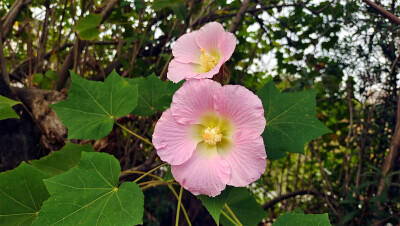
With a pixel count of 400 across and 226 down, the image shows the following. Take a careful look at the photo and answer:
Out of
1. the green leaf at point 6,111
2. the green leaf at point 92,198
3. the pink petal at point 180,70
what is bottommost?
the green leaf at point 92,198

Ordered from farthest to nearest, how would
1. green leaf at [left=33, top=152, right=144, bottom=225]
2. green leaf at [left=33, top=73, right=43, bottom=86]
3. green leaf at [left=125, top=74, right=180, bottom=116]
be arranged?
green leaf at [left=33, top=73, right=43, bottom=86], green leaf at [left=125, top=74, right=180, bottom=116], green leaf at [left=33, top=152, right=144, bottom=225]

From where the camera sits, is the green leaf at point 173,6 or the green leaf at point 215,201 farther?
the green leaf at point 173,6

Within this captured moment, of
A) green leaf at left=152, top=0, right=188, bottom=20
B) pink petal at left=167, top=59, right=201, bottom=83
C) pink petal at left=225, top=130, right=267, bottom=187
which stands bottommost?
pink petal at left=225, top=130, right=267, bottom=187

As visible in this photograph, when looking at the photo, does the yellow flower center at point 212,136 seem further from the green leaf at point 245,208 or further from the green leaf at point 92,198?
the green leaf at point 245,208

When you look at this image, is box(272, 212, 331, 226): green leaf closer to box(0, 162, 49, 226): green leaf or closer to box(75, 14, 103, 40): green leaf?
box(0, 162, 49, 226): green leaf

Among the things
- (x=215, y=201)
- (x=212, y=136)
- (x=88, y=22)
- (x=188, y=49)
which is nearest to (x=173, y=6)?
(x=88, y=22)

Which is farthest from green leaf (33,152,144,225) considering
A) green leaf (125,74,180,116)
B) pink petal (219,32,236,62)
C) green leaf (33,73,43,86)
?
green leaf (33,73,43,86)

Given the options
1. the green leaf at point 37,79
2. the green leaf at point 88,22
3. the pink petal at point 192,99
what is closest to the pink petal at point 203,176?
the pink petal at point 192,99
